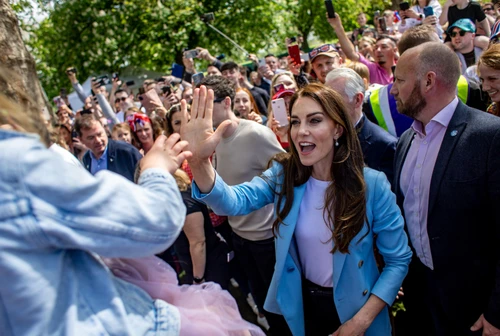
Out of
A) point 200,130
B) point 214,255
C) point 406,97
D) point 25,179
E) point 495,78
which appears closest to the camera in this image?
point 25,179

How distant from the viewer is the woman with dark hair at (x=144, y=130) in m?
4.95

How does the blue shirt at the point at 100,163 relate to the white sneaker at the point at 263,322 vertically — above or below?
above

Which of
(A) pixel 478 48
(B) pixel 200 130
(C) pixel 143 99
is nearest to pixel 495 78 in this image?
(B) pixel 200 130

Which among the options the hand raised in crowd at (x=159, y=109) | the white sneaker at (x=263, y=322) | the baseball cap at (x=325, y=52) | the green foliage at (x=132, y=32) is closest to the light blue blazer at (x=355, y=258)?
the white sneaker at (x=263, y=322)

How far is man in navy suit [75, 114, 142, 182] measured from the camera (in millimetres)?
4266

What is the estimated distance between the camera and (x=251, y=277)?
336 centimetres

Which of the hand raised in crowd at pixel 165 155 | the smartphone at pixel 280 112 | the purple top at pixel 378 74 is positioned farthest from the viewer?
the purple top at pixel 378 74

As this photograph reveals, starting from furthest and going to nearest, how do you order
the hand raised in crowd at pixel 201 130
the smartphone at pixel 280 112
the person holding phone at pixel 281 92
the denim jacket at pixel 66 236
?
the person holding phone at pixel 281 92, the smartphone at pixel 280 112, the hand raised in crowd at pixel 201 130, the denim jacket at pixel 66 236

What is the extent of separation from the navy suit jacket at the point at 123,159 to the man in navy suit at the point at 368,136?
7.78 ft

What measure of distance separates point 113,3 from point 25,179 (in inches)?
664

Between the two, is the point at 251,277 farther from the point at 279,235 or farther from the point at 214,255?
the point at 279,235

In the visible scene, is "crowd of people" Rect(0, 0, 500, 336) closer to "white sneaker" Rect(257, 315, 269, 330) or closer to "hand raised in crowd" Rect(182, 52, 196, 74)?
"white sneaker" Rect(257, 315, 269, 330)

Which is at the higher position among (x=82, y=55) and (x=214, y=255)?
(x=82, y=55)

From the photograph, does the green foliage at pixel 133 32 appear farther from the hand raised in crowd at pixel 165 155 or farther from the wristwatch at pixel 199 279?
the hand raised in crowd at pixel 165 155
